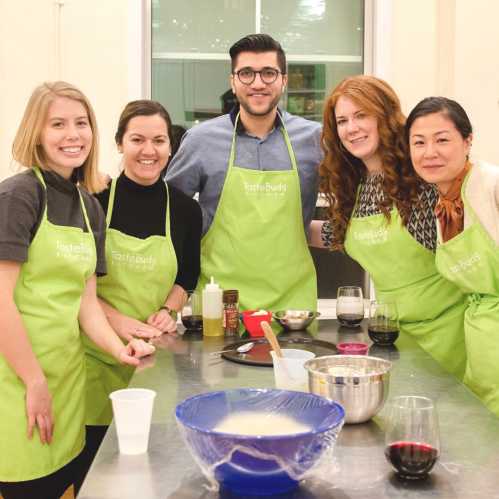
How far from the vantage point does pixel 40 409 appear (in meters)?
1.94

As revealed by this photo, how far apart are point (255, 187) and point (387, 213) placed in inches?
22.8

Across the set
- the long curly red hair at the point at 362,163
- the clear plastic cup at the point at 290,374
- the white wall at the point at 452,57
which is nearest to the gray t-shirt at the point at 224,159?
the long curly red hair at the point at 362,163

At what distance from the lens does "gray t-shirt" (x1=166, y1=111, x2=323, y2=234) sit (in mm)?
2779

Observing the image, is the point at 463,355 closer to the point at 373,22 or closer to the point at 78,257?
the point at 78,257

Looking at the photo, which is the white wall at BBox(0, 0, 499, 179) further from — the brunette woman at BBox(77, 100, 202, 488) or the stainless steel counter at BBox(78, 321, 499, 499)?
the stainless steel counter at BBox(78, 321, 499, 499)

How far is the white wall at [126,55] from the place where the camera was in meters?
3.40

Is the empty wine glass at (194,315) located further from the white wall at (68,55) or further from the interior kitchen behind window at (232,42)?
the interior kitchen behind window at (232,42)

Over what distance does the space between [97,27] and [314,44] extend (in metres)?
1.14

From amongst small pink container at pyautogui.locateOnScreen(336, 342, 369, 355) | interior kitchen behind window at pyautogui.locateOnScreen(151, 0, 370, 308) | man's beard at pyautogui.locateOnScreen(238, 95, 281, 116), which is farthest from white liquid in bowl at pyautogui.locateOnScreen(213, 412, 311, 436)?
interior kitchen behind window at pyautogui.locateOnScreen(151, 0, 370, 308)

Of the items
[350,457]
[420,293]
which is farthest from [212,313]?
[350,457]

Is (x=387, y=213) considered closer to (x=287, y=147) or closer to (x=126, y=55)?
(x=287, y=147)

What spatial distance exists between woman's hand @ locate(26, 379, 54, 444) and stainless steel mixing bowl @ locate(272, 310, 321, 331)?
85cm

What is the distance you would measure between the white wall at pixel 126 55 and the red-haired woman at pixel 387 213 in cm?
115

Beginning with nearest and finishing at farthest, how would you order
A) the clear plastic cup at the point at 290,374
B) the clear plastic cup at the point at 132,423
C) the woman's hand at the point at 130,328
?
the clear plastic cup at the point at 132,423
the clear plastic cup at the point at 290,374
the woman's hand at the point at 130,328
